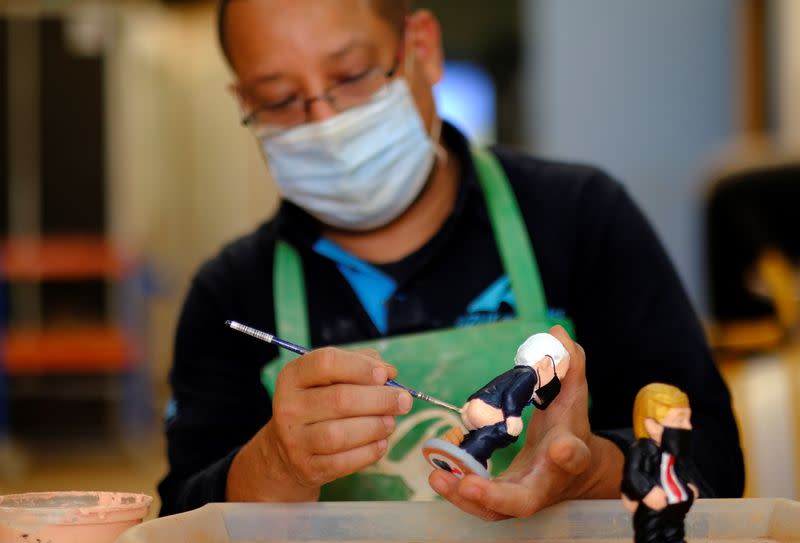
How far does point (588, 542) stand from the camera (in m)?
0.82

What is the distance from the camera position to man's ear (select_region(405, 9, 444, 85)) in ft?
4.88

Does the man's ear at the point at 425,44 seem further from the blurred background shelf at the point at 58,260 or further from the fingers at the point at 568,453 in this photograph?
the blurred background shelf at the point at 58,260

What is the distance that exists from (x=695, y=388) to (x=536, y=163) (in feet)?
1.36

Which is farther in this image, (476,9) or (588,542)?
(476,9)

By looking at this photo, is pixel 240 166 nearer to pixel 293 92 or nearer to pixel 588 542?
pixel 293 92

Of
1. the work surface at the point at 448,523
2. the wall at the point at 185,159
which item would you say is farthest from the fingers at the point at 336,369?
the wall at the point at 185,159

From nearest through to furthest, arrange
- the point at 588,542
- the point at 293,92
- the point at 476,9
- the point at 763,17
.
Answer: the point at 588,542 < the point at 293,92 < the point at 763,17 < the point at 476,9

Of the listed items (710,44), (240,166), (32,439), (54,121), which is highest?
(710,44)

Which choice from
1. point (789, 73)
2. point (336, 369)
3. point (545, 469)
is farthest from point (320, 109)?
point (789, 73)

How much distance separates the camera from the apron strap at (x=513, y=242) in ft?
4.35

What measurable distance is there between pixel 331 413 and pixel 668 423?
307 millimetres

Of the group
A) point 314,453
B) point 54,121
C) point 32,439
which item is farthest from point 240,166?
point 314,453

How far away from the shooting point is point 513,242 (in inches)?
54.2

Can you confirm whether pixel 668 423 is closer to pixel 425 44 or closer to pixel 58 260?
pixel 425 44
